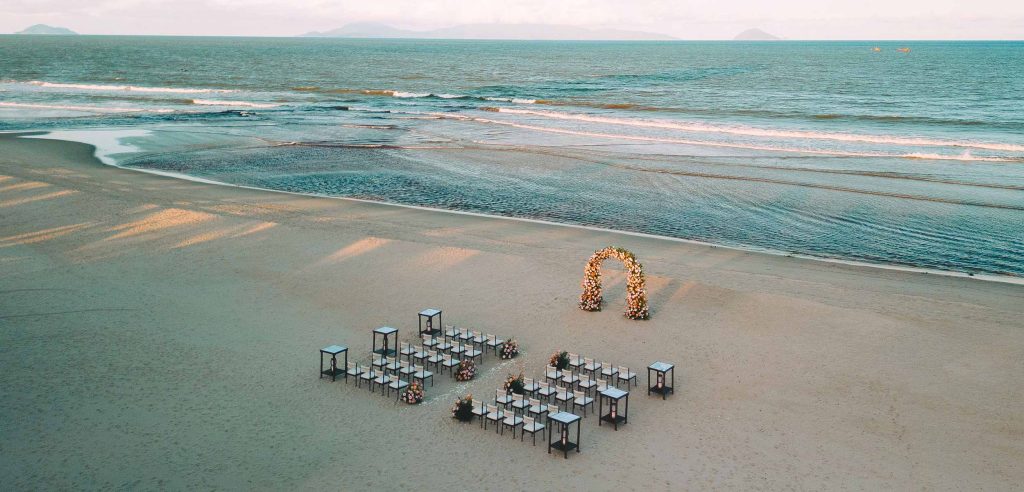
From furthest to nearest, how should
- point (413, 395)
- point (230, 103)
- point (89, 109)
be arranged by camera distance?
point (230, 103) → point (89, 109) → point (413, 395)

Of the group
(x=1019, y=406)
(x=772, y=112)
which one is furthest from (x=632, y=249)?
(x=772, y=112)

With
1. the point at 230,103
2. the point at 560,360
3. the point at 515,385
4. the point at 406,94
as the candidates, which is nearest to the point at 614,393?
the point at 515,385

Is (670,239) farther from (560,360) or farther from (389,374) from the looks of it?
(389,374)

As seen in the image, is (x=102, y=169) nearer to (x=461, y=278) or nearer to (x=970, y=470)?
(x=461, y=278)

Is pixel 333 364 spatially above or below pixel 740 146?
below

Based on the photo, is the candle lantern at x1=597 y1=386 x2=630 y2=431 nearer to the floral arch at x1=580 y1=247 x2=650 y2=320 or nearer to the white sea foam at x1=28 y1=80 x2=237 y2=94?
the floral arch at x1=580 y1=247 x2=650 y2=320

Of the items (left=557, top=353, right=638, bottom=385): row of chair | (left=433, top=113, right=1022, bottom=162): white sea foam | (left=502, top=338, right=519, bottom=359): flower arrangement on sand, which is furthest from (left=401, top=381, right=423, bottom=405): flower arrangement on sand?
(left=433, top=113, right=1022, bottom=162): white sea foam

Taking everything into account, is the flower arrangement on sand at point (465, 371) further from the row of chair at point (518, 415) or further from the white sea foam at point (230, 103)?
the white sea foam at point (230, 103)
